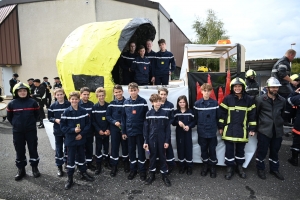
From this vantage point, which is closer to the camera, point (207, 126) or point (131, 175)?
point (207, 126)

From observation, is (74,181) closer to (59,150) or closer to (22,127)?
(59,150)

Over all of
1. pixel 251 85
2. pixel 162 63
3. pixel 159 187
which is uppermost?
pixel 162 63

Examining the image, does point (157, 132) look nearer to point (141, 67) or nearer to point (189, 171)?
point (189, 171)

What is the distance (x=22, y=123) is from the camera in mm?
4152

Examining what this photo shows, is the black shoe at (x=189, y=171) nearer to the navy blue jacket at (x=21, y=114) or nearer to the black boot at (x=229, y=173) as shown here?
the black boot at (x=229, y=173)

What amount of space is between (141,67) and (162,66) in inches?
29.5

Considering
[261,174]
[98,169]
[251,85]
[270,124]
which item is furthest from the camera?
[251,85]

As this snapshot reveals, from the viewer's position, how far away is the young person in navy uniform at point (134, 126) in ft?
13.4

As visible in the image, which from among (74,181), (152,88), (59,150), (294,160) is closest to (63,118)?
(59,150)

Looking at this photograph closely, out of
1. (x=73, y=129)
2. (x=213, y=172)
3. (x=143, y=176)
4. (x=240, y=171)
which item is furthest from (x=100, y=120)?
(x=240, y=171)

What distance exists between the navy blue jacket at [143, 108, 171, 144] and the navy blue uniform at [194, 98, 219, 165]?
2.08 feet

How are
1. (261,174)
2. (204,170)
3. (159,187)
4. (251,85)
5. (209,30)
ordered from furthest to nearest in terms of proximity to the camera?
1. (209,30)
2. (251,85)
3. (204,170)
4. (261,174)
5. (159,187)

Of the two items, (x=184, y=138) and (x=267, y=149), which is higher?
(x=184, y=138)

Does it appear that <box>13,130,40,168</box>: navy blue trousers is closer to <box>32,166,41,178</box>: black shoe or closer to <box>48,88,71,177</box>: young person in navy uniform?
<box>32,166,41,178</box>: black shoe
